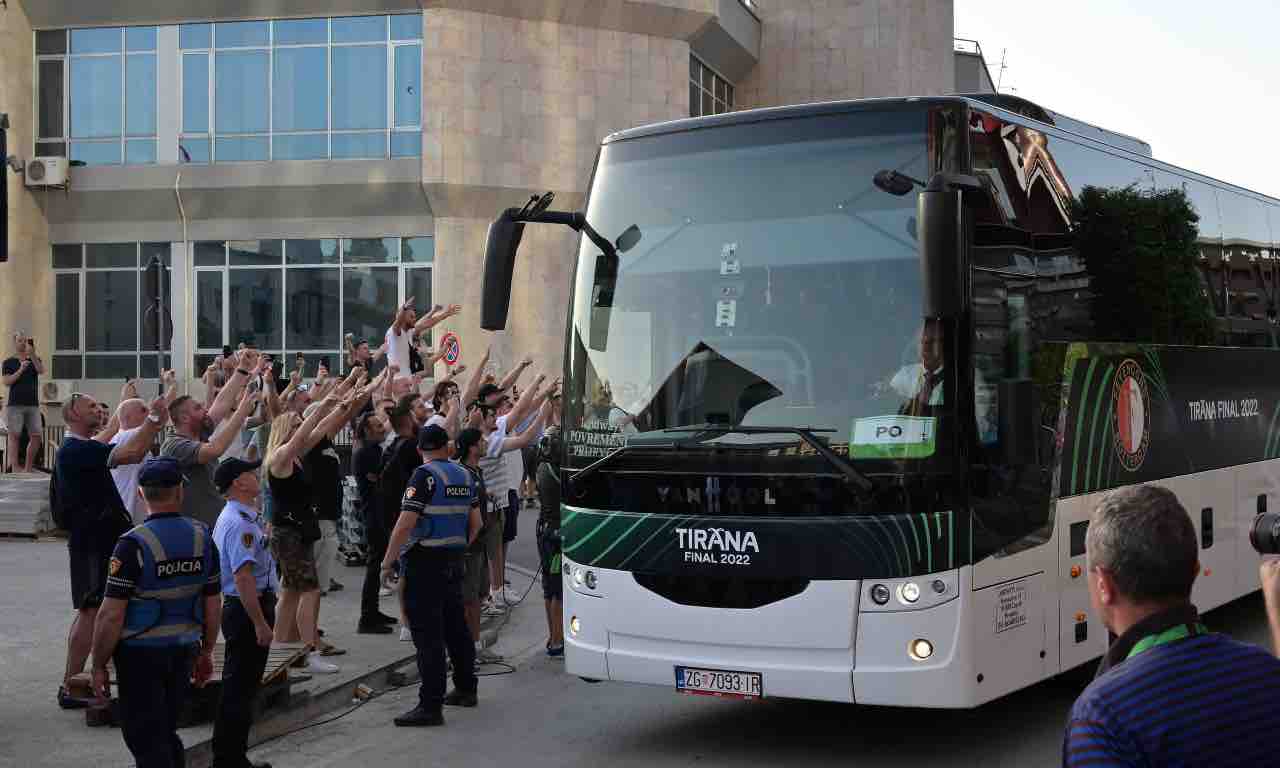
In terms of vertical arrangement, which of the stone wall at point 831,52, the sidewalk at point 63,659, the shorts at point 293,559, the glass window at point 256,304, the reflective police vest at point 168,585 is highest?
the stone wall at point 831,52

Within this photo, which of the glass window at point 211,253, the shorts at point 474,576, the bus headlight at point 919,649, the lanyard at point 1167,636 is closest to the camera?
the lanyard at point 1167,636

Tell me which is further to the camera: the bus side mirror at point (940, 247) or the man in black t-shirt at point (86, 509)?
the man in black t-shirt at point (86, 509)

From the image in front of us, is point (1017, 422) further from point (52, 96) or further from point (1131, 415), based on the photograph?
point (52, 96)

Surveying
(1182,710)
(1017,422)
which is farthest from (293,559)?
(1182,710)

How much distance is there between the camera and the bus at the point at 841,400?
7273 millimetres

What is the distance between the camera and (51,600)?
542 inches

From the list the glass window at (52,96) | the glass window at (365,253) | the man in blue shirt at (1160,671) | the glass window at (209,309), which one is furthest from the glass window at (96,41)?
the man in blue shirt at (1160,671)

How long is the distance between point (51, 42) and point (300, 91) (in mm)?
6280

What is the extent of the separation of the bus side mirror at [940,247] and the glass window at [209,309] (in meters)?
28.2

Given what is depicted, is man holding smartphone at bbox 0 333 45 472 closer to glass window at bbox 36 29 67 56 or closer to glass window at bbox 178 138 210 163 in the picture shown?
glass window at bbox 178 138 210 163

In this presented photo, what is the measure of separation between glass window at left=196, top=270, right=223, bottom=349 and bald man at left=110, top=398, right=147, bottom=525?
77.2 feet

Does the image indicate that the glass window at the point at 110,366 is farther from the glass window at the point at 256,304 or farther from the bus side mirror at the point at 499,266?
the bus side mirror at the point at 499,266

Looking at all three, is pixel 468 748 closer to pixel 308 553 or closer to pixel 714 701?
pixel 714 701

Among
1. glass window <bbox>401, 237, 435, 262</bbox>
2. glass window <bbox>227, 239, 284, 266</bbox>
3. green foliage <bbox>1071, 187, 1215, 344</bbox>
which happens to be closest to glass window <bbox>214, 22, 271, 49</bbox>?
glass window <bbox>227, 239, 284, 266</bbox>
